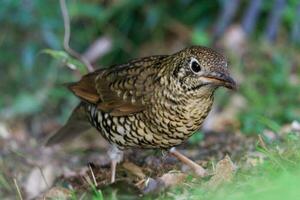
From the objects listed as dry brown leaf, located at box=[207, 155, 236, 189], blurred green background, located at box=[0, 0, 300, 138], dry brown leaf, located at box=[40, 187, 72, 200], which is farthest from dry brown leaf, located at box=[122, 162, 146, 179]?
blurred green background, located at box=[0, 0, 300, 138]

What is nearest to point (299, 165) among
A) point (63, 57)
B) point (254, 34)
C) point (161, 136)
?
point (161, 136)

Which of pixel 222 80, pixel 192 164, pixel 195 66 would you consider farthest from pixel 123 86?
pixel 222 80

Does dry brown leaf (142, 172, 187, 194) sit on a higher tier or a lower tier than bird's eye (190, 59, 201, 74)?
lower

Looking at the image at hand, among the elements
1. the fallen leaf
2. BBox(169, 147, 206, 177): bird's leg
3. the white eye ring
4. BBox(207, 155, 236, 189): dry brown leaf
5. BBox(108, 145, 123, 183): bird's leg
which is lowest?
the fallen leaf

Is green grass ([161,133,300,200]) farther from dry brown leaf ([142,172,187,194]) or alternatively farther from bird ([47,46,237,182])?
bird ([47,46,237,182])

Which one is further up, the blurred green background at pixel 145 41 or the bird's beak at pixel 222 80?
the bird's beak at pixel 222 80

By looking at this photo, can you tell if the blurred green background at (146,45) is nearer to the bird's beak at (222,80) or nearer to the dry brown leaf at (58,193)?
the dry brown leaf at (58,193)

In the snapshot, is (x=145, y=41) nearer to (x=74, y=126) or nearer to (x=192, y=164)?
(x=74, y=126)

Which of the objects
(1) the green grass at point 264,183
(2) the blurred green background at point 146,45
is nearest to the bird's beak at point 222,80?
(1) the green grass at point 264,183
